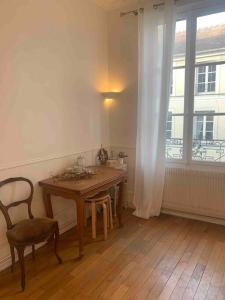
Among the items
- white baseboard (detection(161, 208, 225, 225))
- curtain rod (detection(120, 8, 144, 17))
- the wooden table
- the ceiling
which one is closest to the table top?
the wooden table

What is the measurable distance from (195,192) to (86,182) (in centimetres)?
149

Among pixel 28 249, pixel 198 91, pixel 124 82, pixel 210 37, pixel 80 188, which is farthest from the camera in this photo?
pixel 124 82

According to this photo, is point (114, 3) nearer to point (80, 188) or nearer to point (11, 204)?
point (80, 188)

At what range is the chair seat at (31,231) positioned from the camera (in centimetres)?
197

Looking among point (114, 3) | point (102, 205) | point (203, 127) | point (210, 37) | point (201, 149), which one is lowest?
point (102, 205)

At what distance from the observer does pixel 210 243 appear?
2.61m

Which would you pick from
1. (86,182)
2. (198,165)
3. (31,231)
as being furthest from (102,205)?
(198,165)

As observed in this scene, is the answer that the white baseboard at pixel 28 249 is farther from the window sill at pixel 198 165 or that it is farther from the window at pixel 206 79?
the window at pixel 206 79

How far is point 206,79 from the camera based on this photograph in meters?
2.97

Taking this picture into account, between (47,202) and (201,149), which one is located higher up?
(201,149)

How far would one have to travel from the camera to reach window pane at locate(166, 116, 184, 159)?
3186mm

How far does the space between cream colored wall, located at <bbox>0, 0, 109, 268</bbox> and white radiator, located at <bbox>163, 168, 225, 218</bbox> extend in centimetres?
118

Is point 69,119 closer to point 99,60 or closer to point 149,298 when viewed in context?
point 99,60

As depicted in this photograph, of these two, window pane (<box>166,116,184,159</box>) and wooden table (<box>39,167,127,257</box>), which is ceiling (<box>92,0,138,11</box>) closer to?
window pane (<box>166,116,184,159</box>)
